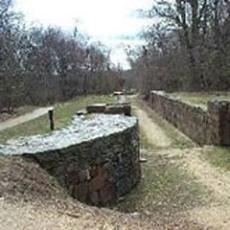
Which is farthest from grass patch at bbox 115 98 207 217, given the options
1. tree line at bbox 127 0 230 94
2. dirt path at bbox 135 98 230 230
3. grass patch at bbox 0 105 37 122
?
tree line at bbox 127 0 230 94

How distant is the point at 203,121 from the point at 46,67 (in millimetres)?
22478

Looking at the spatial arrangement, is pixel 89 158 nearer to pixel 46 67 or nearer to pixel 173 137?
pixel 173 137

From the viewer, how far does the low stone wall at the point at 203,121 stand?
1258 cm

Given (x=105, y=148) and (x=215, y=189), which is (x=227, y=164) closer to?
(x=215, y=189)

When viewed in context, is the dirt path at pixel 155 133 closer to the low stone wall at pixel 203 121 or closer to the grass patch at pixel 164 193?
the low stone wall at pixel 203 121

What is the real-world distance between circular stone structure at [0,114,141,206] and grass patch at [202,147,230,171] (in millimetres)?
1742

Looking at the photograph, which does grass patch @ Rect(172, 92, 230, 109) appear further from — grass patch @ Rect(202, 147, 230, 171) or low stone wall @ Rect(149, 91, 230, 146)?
grass patch @ Rect(202, 147, 230, 171)

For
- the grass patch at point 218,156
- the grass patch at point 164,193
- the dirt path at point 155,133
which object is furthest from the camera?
the dirt path at point 155,133

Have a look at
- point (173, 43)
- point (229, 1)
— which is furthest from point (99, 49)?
point (229, 1)

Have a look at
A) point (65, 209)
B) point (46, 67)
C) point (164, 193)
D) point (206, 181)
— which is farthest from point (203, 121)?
point (46, 67)

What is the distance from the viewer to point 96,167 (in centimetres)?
787

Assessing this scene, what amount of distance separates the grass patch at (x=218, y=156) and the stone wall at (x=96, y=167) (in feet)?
6.30

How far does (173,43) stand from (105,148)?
2438 centimetres

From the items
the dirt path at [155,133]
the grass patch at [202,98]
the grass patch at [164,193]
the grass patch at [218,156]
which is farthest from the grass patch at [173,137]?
the grass patch at [164,193]
